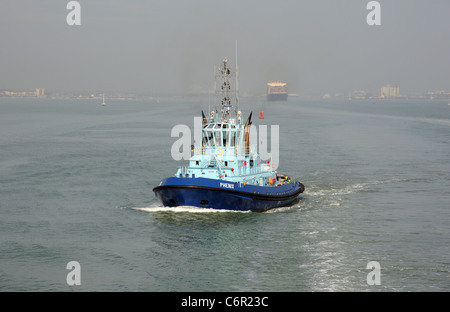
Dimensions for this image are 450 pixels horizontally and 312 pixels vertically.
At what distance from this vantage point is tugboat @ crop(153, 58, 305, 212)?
3959 centimetres

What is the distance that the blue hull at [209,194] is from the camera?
39.4m

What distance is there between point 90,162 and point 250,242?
38321 mm

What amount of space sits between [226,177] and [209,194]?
2.49 meters

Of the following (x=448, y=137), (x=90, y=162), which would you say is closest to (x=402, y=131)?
(x=448, y=137)

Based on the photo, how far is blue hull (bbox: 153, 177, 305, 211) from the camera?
39375 millimetres

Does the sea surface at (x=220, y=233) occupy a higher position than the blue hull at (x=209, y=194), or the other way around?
the blue hull at (x=209, y=194)

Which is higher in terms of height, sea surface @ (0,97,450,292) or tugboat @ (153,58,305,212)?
tugboat @ (153,58,305,212)

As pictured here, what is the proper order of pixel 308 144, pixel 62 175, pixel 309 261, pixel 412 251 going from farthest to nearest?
pixel 308 144, pixel 62 175, pixel 412 251, pixel 309 261

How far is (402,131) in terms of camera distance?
390 feet

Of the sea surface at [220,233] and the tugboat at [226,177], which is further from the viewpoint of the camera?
the tugboat at [226,177]

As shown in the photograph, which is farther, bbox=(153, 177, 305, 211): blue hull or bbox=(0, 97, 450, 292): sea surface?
bbox=(153, 177, 305, 211): blue hull

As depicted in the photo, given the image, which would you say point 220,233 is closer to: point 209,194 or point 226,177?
point 209,194
